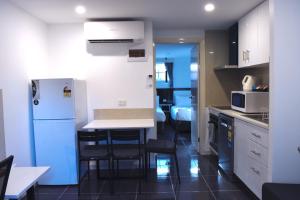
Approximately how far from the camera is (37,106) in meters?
3.25

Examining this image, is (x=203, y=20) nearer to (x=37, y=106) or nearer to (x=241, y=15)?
(x=241, y=15)

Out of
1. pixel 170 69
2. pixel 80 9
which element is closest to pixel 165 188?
pixel 80 9

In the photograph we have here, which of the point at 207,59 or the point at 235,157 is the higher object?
the point at 207,59

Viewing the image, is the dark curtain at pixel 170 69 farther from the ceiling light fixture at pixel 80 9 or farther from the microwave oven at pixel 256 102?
the ceiling light fixture at pixel 80 9

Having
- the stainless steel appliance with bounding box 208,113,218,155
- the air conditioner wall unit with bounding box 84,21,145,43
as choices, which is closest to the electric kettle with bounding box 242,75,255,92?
the stainless steel appliance with bounding box 208,113,218,155

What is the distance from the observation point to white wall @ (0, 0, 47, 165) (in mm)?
2760

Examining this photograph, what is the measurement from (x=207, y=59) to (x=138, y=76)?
1.46 metres

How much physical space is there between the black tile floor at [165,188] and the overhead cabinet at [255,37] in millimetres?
1712

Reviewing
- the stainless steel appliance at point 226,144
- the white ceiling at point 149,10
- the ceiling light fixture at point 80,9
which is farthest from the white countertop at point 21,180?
the stainless steel appliance at point 226,144

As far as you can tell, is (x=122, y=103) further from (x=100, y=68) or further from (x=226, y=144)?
(x=226, y=144)

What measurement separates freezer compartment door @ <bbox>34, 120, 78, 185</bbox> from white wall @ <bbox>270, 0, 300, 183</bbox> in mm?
2445

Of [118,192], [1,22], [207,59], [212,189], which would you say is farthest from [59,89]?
[207,59]

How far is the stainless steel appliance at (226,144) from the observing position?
332 cm

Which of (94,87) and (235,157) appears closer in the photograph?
(235,157)
